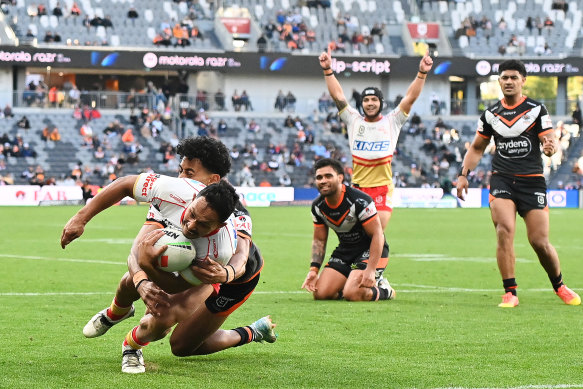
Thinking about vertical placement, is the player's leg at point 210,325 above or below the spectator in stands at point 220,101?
above

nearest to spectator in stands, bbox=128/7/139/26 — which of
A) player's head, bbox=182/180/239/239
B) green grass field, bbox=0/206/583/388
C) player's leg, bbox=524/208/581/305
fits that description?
green grass field, bbox=0/206/583/388

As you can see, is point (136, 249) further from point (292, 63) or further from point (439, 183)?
point (292, 63)

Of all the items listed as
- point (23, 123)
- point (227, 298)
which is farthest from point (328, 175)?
point (23, 123)

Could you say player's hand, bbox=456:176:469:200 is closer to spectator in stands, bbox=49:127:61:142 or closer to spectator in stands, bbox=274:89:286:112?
spectator in stands, bbox=49:127:61:142

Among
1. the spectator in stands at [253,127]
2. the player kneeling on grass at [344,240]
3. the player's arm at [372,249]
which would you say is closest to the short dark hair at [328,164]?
the player kneeling on grass at [344,240]

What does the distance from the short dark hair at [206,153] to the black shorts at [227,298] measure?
2.60 ft

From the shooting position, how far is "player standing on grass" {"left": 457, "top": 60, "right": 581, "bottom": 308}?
430 inches

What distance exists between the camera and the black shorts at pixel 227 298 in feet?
23.6

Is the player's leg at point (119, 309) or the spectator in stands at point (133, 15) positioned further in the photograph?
the spectator in stands at point (133, 15)

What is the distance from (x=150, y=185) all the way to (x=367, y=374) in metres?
1.75

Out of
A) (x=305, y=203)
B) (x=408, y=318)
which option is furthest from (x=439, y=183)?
(x=408, y=318)

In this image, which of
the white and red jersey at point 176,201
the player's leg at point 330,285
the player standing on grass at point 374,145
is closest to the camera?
the white and red jersey at point 176,201

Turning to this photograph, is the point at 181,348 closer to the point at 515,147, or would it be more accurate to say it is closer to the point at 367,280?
the point at 367,280

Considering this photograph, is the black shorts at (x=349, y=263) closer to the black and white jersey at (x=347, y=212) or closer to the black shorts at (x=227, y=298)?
the black and white jersey at (x=347, y=212)
